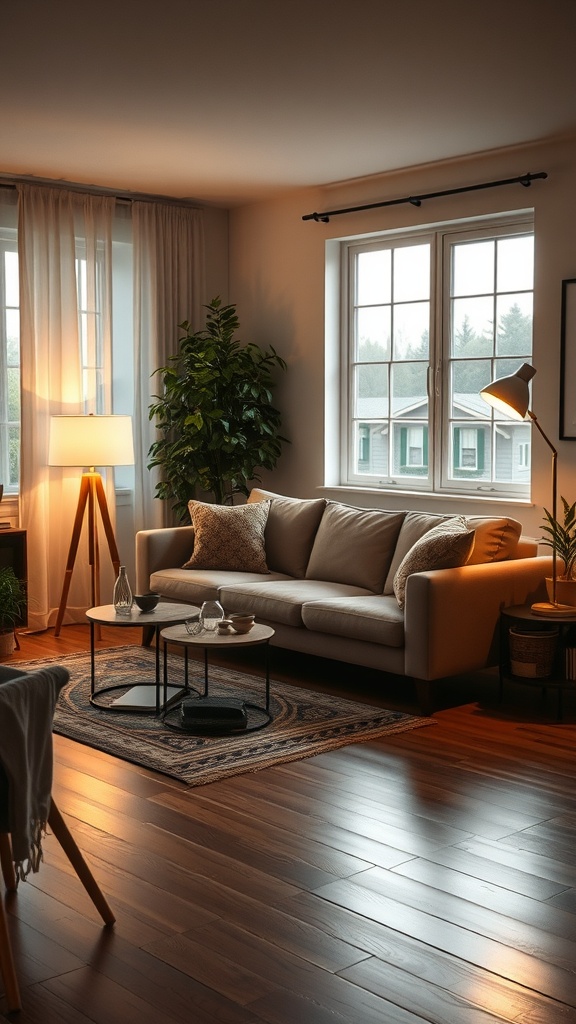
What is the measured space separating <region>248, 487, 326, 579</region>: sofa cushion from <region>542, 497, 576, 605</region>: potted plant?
1.41 metres

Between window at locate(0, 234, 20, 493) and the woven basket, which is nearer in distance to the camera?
the woven basket

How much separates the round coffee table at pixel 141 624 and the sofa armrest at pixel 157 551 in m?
1.15

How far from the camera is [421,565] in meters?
5.00

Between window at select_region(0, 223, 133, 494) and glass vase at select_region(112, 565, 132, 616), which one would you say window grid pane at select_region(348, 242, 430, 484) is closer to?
window at select_region(0, 223, 133, 494)

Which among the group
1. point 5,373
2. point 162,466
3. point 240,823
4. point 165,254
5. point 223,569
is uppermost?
point 165,254

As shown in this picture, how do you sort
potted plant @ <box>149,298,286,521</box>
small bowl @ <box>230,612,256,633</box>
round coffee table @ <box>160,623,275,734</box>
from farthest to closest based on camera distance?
1. potted plant @ <box>149,298,286,521</box>
2. small bowl @ <box>230,612,256,633</box>
3. round coffee table @ <box>160,623,275,734</box>

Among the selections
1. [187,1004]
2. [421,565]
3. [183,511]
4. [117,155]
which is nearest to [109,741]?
[421,565]

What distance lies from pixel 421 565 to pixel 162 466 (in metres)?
2.61

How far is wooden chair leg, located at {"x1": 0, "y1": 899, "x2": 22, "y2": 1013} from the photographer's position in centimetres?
236

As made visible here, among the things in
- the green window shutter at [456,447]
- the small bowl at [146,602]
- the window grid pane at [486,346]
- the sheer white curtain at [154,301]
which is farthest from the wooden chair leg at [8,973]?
the sheer white curtain at [154,301]

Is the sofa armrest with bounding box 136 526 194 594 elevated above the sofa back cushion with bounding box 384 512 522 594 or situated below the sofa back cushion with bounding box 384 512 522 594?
below

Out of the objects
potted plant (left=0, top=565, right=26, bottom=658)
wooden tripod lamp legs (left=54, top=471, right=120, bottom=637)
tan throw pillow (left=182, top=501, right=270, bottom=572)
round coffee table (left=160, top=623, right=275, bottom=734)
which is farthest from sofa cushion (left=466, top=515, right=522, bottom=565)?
potted plant (left=0, top=565, right=26, bottom=658)

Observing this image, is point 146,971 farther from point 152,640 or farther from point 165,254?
point 165,254

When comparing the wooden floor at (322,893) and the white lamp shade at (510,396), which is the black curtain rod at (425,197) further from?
the wooden floor at (322,893)
